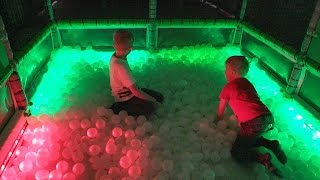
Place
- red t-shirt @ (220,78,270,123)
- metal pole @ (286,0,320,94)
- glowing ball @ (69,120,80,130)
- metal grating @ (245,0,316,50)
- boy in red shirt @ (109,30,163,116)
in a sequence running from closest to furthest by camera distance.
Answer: red t-shirt @ (220,78,270,123), boy in red shirt @ (109,30,163,116), glowing ball @ (69,120,80,130), metal pole @ (286,0,320,94), metal grating @ (245,0,316,50)

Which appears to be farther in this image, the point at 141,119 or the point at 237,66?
the point at 141,119

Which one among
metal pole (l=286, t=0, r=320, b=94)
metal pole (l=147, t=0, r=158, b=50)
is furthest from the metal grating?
metal pole (l=147, t=0, r=158, b=50)

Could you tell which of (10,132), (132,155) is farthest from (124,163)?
(10,132)

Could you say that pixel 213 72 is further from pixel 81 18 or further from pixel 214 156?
pixel 81 18

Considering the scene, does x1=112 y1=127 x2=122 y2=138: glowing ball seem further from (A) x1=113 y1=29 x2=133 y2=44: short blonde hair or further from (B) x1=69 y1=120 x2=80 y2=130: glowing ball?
(A) x1=113 y1=29 x2=133 y2=44: short blonde hair

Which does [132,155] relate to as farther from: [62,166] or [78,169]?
[62,166]

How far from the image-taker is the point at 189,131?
2473mm

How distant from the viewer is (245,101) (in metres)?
2.13

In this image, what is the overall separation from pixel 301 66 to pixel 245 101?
1071mm

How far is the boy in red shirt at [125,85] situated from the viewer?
2.33m

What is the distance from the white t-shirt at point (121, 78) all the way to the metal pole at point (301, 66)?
162 cm

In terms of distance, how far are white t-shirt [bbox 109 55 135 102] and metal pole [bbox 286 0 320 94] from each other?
1.62m

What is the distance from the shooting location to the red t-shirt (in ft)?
6.93

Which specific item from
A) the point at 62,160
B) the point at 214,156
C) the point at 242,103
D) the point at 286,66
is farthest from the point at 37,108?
the point at 286,66
